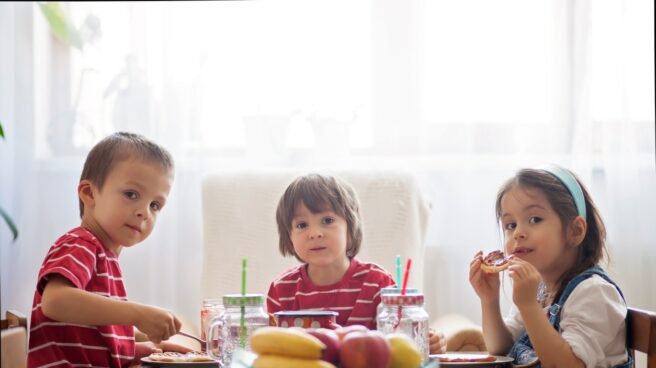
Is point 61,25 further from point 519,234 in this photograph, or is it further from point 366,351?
point 366,351

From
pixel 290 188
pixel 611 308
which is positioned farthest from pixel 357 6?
pixel 611 308

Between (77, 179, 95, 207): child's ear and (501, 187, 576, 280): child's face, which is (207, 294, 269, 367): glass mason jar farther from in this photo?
(501, 187, 576, 280): child's face

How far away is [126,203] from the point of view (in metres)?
1.94

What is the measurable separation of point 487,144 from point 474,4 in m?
0.49

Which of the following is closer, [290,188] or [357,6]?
[290,188]

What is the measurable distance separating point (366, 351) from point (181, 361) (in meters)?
0.54

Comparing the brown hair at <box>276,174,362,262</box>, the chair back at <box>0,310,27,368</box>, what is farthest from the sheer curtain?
the chair back at <box>0,310,27,368</box>

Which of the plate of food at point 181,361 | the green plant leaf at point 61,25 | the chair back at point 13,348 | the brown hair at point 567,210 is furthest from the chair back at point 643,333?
the green plant leaf at point 61,25

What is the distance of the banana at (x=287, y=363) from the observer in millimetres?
1246

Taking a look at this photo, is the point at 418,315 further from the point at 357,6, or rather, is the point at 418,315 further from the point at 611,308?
the point at 357,6

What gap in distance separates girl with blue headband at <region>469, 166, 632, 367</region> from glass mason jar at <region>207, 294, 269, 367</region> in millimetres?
518

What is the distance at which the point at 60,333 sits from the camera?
1814 millimetres

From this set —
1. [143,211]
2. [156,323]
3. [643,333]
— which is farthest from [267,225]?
[643,333]

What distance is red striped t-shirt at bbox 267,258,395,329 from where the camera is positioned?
2115 mm
